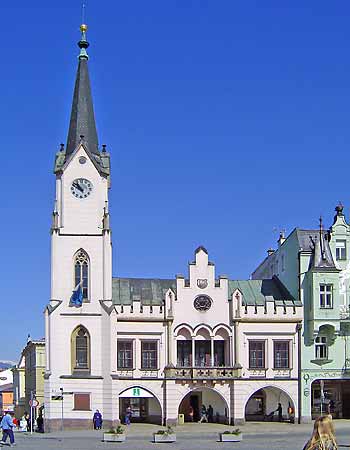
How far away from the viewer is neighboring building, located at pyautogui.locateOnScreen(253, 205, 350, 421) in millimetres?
65500

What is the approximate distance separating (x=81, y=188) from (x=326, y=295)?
1909 centimetres

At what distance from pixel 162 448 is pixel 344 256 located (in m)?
28.2

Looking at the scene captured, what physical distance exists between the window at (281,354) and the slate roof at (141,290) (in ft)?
27.6

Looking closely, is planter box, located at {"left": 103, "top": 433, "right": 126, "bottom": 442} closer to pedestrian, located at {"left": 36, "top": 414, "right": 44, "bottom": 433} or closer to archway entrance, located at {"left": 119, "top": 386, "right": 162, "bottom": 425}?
pedestrian, located at {"left": 36, "top": 414, "right": 44, "bottom": 433}

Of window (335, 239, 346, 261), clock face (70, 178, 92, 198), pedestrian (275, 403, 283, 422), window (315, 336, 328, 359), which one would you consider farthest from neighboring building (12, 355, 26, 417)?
window (335, 239, 346, 261)

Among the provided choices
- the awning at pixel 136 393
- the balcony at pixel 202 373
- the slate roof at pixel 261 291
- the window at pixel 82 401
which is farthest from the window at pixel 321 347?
the window at pixel 82 401

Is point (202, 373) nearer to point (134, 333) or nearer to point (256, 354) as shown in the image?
point (256, 354)

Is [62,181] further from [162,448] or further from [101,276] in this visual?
[162,448]

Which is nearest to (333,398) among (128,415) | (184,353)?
(184,353)

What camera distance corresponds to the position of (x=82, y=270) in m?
64.1

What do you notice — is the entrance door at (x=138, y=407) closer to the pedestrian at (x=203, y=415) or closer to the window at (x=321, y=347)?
Result: the pedestrian at (x=203, y=415)

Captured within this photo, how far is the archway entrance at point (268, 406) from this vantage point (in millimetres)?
67500

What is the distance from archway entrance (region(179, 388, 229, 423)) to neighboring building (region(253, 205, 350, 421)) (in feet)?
20.2

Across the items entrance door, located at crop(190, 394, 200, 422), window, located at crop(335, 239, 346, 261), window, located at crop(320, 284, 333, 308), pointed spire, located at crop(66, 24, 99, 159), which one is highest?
pointed spire, located at crop(66, 24, 99, 159)
